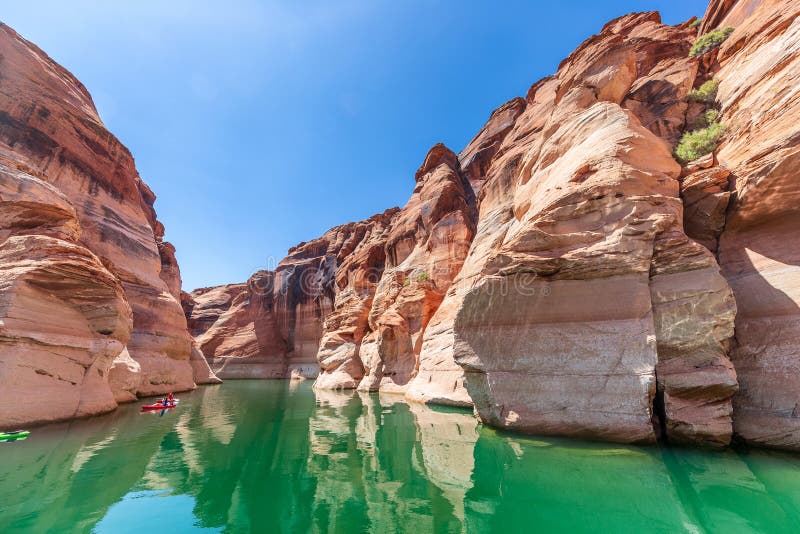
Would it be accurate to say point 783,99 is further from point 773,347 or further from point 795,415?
point 795,415

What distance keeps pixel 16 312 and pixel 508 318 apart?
15.5 meters

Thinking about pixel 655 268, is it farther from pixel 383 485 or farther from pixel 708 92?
pixel 708 92

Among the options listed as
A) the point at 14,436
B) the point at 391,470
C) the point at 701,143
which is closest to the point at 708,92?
the point at 701,143

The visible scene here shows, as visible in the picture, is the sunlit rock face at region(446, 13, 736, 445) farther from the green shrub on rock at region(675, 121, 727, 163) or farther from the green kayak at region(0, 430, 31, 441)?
the green kayak at region(0, 430, 31, 441)

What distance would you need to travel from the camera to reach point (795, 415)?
7129 millimetres

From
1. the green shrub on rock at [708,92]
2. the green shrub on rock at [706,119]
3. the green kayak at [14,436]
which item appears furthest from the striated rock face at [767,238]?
the green kayak at [14,436]

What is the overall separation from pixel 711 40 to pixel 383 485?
2168cm

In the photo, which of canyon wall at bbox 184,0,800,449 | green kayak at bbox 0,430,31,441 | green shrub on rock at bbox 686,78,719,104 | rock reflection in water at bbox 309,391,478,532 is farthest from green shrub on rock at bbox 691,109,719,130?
green kayak at bbox 0,430,31,441

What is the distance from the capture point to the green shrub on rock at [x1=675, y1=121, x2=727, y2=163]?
445 inches

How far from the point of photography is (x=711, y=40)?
603 inches

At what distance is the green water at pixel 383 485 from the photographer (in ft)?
16.1

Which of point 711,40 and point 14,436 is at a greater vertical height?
point 711,40

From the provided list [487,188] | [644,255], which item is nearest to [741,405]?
[644,255]

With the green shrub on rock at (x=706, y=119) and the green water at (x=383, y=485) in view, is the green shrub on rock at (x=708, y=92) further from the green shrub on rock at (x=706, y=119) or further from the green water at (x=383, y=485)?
the green water at (x=383, y=485)
